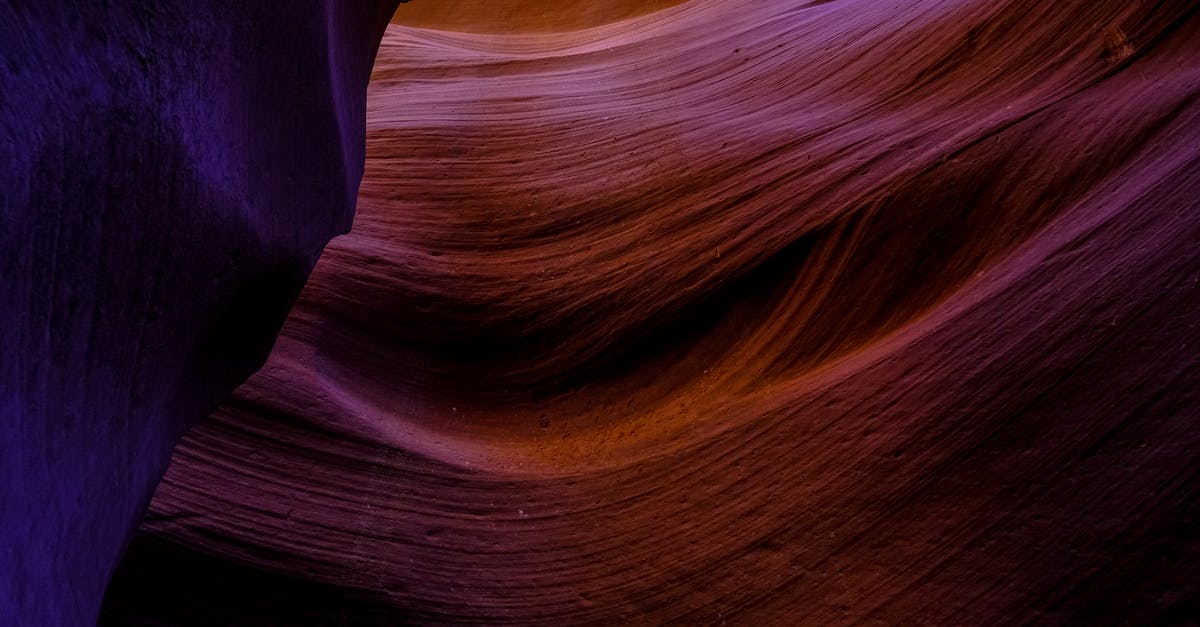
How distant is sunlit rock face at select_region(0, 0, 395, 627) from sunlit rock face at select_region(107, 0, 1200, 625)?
57 centimetres

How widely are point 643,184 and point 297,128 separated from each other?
53.5 inches

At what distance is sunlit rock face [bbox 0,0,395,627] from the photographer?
81 cm

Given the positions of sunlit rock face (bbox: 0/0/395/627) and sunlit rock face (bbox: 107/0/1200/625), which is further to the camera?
sunlit rock face (bbox: 107/0/1200/625)

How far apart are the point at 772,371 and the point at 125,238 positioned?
59.5 inches

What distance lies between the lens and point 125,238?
1.03 metres

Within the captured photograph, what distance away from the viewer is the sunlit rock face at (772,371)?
1.51 meters

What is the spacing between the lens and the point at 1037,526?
57.8 inches

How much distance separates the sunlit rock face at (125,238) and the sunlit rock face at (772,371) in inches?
22.6

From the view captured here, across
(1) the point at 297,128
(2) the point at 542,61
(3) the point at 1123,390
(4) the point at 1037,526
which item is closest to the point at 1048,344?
(3) the point at 1123,390

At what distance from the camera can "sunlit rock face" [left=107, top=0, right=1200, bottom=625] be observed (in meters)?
1.51

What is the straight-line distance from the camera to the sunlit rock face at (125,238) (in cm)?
81

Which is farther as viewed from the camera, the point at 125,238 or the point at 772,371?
the point at 772,371

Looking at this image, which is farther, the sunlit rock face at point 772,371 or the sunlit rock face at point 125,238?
the sunlit rock face at point 772,371

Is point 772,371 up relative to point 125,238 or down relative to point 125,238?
up
